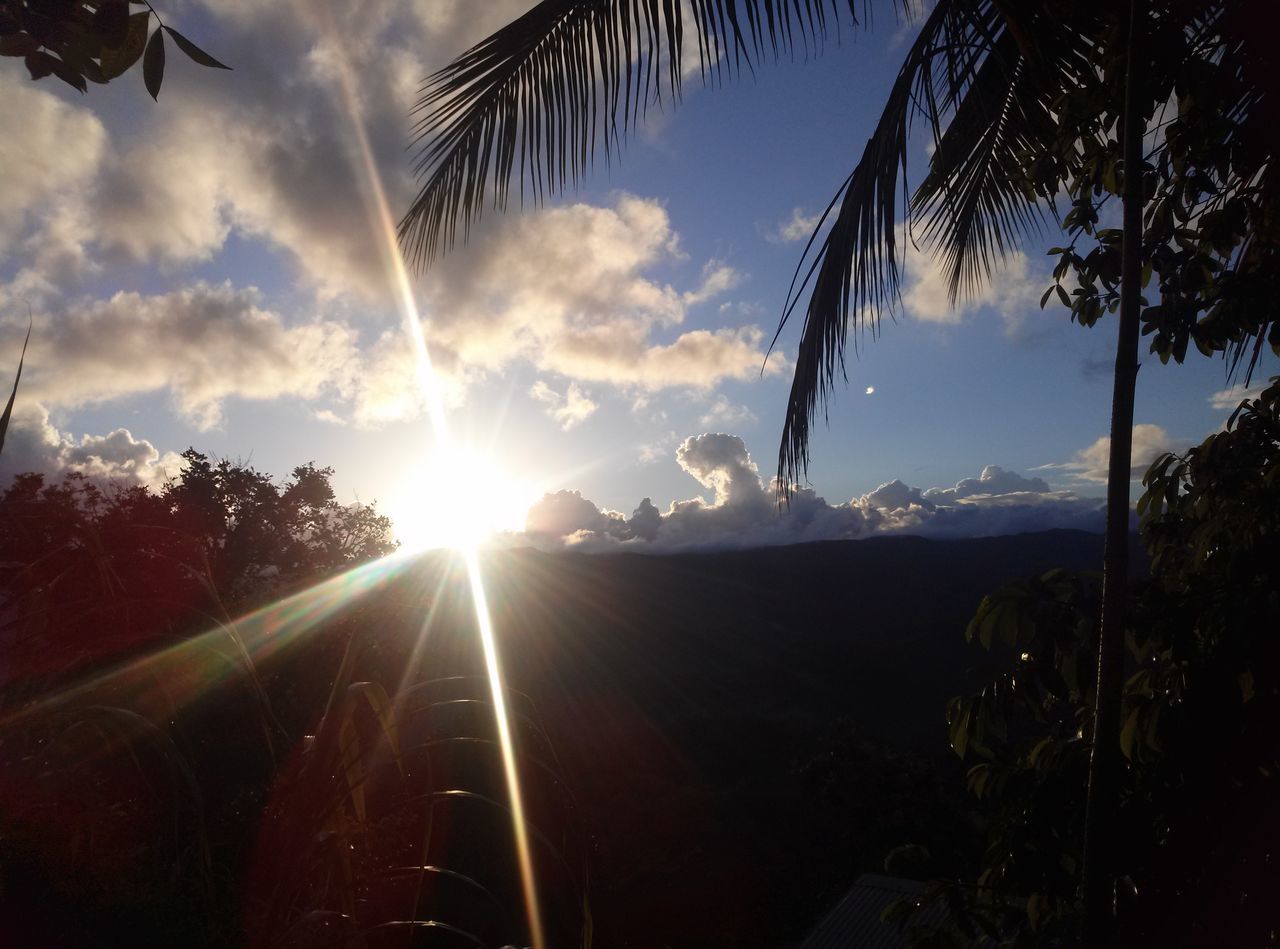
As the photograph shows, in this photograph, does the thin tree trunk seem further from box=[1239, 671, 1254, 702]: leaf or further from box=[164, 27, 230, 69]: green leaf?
box=[164, 27, 230, 69]: green leaf

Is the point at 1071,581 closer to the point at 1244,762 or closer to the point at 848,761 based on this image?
the point at 1244,762

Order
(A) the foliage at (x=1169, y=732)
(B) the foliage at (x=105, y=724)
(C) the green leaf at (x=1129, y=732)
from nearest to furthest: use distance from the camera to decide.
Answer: (B) the foliage at (x=105, y=724) → (A) the foliage at (x=1169, y=732) → (C) the green leaf at (x=1129, y=732)

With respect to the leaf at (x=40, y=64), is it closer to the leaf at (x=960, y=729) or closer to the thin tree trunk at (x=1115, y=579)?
the thin tree trunk at (x=1115, y=579)

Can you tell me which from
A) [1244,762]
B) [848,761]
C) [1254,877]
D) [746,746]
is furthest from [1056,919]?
[746,746]

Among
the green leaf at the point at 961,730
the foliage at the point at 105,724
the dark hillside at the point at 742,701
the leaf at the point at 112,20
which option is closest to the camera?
the foliage at the point at 105,724

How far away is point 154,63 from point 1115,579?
191 centimetres

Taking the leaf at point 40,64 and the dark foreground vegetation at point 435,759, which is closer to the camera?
the dark foreground vegetation at point 435,759

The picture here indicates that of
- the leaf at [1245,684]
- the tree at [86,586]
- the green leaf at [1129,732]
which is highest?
the tree at [86,586]

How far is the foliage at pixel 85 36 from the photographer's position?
0.84 meters

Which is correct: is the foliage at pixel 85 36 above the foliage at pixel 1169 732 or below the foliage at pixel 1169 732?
above

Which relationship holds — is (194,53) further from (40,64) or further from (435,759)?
(435,759)

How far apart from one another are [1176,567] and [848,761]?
21.7m

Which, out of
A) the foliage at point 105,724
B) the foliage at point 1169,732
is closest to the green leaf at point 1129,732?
the foliage at point 1169,732

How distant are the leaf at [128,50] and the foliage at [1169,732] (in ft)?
5.76
